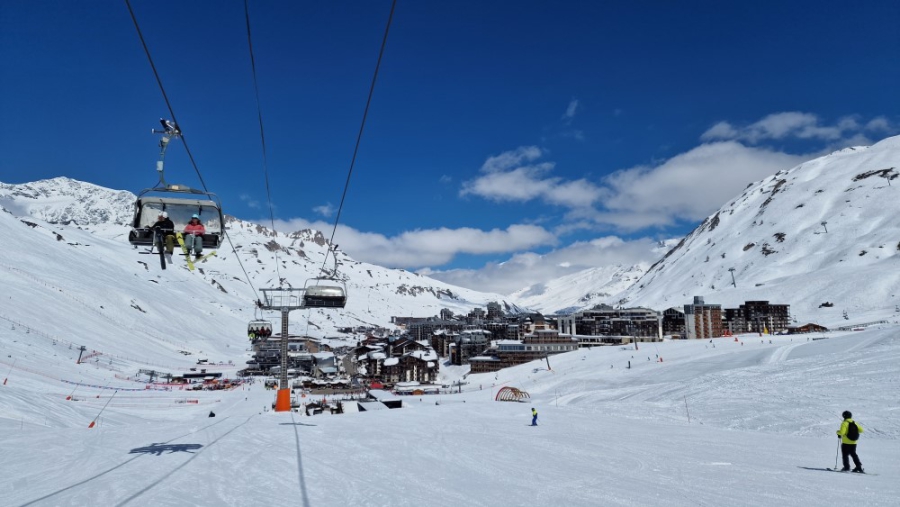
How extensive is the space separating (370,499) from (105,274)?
426 ft

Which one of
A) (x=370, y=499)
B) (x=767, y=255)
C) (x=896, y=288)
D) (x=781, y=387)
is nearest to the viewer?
(x=370, y=499)

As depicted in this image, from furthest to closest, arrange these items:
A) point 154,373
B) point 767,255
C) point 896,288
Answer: point 767,255 → point 896,288 → point 154,373

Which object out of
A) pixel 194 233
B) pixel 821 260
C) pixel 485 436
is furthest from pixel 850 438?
pixel 821 260

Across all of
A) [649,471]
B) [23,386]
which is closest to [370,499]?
[649,471]

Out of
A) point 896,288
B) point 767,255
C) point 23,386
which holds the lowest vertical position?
point 23,386

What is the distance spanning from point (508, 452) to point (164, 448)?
8.92m

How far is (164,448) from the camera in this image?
44.7 feet

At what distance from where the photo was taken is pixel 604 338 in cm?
11444

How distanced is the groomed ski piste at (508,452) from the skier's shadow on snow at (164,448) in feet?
0.29

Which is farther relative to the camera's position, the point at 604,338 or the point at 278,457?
the point at 604,338

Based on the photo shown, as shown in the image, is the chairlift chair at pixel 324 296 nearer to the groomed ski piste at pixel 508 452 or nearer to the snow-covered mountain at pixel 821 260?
the groomed ski piste at pixel 508 452

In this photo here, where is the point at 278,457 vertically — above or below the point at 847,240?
below

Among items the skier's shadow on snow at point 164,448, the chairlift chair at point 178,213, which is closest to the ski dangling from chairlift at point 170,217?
the chairlift chair at point 178,213

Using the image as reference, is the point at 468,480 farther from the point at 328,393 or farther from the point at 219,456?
the point at 328,393
